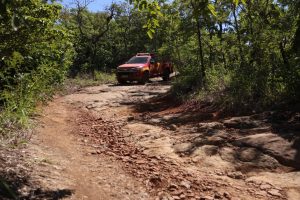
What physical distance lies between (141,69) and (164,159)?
12931 millimetres

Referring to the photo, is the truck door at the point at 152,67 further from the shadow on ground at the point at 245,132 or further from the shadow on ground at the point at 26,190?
the shadow on ground at the point at 26,190

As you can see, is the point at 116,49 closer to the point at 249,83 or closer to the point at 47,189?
the point at 249,83

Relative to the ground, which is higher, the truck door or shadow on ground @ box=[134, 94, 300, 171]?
the truck door

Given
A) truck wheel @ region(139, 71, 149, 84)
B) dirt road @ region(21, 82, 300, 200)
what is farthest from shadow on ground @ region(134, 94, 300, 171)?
truck wheel @ region(139, 71, 149, 84)

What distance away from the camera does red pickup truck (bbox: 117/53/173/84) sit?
18391 millimetres

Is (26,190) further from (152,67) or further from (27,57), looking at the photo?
(152,67)

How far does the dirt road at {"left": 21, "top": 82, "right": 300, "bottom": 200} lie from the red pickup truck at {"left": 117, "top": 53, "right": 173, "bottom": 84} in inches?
368

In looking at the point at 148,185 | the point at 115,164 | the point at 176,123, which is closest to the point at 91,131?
the point at 176,123

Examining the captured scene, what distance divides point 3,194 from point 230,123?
4.76 m

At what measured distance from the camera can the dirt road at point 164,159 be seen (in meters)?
4.61

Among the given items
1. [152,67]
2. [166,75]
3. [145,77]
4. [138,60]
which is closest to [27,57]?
[145,77]

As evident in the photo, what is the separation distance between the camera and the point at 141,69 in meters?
18.6

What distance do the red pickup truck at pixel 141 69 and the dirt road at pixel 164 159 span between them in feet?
30.7

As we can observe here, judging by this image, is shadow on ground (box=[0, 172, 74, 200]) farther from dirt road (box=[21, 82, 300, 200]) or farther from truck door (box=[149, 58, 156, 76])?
truck door (box=[149, 58, 156, 76])
